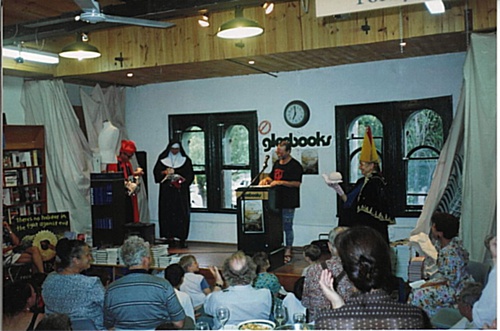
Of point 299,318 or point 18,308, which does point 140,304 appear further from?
point 299,318

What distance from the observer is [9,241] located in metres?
3.48

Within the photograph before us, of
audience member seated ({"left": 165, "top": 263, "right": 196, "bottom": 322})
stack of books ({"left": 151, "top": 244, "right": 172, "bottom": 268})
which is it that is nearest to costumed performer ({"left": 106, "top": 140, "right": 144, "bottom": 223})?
stack of books ({"left": 151, "top": 244, "right": 172, "bottom": 268})

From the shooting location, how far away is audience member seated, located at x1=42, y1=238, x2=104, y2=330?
8.50 feet

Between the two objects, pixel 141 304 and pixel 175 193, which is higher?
pixel 175 193

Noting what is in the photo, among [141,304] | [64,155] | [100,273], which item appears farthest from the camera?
[64,155]

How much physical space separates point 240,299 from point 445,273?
3.45ft

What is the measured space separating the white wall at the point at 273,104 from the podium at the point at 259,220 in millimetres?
79

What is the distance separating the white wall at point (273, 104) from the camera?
3459 mm

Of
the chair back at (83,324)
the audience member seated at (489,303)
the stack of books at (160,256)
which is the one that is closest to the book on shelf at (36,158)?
the stack of books at (160,256)

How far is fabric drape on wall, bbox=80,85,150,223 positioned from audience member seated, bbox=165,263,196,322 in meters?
0.66

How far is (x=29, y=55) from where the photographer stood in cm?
336

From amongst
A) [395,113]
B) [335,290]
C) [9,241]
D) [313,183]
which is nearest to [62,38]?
[9,241]

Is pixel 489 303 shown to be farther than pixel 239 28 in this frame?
No

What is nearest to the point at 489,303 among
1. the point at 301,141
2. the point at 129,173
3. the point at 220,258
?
the point at 220,258
